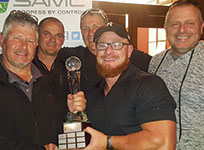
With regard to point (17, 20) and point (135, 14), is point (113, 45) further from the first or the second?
point (135, 14)

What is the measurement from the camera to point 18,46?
177 cm

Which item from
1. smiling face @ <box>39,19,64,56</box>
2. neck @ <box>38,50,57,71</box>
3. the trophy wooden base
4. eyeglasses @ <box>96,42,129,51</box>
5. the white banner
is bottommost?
the trophy wooden base

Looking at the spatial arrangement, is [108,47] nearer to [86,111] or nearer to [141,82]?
[141,82]

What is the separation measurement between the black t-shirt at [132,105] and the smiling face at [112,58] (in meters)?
0.07

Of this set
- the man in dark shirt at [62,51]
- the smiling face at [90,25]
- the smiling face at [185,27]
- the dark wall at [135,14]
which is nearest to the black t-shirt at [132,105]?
the man in dark shirt at [62,51]

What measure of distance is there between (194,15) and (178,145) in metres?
1.19

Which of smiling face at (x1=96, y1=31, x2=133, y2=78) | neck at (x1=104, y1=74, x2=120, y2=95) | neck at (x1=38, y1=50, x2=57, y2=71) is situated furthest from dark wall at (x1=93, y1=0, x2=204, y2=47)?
neck at (x1=104, y1=74, x2=120, y2=95)

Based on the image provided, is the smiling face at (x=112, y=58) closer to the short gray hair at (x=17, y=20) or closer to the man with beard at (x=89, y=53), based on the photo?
the man with beard at (x=89, y=53)

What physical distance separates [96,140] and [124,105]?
0.32 meters

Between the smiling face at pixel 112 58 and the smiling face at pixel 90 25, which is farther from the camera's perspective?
the smiling face at pixel 90 25


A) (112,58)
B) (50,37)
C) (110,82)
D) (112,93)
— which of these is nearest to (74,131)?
(112,93)

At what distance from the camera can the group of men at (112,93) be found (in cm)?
157

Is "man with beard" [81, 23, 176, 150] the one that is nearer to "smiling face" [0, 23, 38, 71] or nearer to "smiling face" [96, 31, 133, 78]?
"smiling face" [96, 31, 133, 78]

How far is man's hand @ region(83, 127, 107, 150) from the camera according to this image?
157cm
